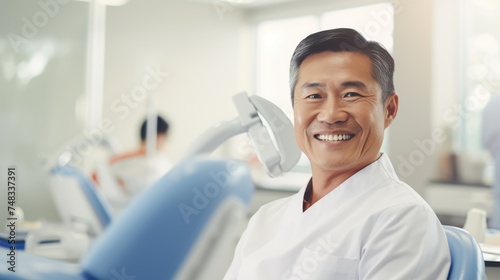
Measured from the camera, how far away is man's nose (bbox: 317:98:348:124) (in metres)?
0.90

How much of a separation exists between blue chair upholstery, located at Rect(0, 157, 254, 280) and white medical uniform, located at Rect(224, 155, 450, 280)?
6.0 inches

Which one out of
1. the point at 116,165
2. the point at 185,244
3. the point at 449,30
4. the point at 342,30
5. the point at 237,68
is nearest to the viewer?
the point at 185,244

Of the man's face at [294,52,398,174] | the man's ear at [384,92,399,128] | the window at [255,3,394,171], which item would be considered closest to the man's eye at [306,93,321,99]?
the man's face at [294,52,398,174]

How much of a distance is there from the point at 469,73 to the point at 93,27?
2.29 meters

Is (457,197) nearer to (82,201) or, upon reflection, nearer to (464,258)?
(82,201)

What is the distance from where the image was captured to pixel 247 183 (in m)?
0.84

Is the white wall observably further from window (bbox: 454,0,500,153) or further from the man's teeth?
the man's teeth

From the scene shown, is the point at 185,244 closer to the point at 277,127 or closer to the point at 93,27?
the point at 277,127

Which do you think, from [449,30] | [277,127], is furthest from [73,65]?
[277,127]

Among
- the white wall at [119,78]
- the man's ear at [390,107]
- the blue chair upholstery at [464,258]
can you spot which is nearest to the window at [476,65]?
the white wall at [119,78]

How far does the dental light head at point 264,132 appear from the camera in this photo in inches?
37.1

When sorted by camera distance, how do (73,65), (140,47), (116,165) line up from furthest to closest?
(140,47)
(73,65)
(116,165)

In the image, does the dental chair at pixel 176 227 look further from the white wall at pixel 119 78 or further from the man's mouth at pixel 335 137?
the white wall at pixel 119 78

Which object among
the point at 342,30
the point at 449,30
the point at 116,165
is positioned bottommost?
the point at 116,165
